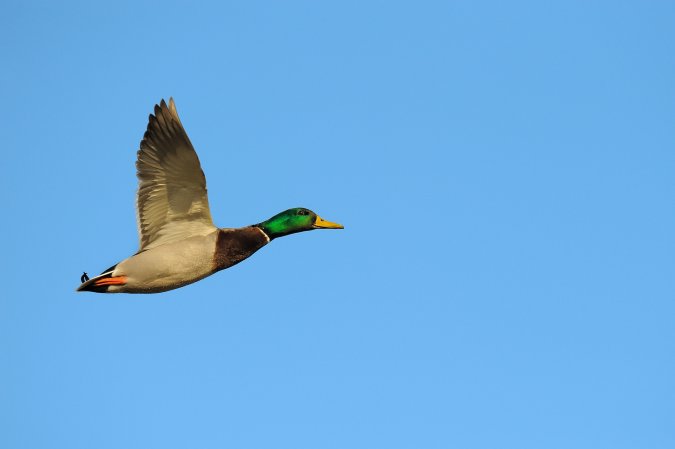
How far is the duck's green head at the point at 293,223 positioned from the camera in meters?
17.1

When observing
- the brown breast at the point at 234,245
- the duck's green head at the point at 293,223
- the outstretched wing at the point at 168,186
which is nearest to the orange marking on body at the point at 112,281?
the outstretched wing at the point at 168,186

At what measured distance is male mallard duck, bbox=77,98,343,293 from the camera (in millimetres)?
15641

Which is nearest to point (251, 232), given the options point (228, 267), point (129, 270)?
point (228, 267)

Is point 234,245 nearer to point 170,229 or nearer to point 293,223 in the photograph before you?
point 170,229

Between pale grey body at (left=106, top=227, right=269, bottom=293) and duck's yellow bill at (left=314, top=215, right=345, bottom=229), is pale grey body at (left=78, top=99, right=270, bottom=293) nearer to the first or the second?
pale grey body at (left=106, top=227, right=269, bottom=293)

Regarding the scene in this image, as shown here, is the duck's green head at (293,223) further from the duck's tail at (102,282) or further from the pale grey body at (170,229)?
the duck's tail at (102,282)

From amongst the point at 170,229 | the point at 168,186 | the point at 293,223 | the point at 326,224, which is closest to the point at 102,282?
the point at 170,229

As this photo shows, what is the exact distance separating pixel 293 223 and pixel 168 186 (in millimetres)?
2191

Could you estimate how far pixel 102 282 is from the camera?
1567 centimetres

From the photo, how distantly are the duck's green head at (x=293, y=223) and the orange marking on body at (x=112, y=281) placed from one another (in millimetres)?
2312

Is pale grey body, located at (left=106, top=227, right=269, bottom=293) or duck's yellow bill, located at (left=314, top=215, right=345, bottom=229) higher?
duck's yellow bill, located at (left=314, top=215, right=345, bottom=229)

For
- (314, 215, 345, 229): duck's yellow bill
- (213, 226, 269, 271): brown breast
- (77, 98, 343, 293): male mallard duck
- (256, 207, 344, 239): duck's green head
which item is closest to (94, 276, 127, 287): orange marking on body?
(77, 98, 343, 293): male mallard duck

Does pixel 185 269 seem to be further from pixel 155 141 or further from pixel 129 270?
pixel 155 141

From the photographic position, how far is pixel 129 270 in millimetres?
15789
